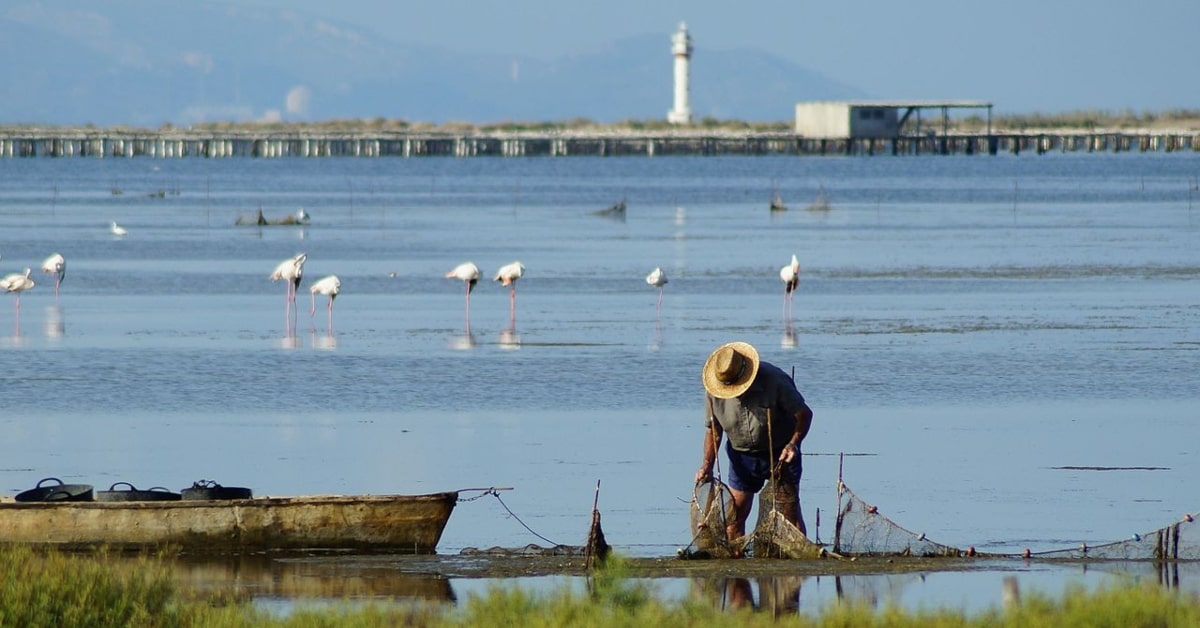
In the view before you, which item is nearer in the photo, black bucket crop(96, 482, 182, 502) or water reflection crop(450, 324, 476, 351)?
black bucket crop(96, 482, 182, 502)

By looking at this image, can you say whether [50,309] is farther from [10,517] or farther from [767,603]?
A: [767,603]

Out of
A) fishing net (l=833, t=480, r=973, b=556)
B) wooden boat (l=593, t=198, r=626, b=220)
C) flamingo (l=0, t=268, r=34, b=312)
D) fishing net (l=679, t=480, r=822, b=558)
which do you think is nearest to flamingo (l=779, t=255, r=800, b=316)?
flamingo (l=0, t=268, r=34, b=312)

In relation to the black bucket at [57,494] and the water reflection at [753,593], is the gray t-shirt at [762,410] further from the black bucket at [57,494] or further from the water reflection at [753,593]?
the black bucket at [57,494]

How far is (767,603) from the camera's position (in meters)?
10.5

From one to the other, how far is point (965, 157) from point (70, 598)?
130 metres

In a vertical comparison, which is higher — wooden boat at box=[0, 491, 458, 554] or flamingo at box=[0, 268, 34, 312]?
flamingo at box=[0, 268, 34, 312]

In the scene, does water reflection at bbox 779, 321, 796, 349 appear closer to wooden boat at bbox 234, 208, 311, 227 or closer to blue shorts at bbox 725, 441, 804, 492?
blue shorts at bbox 725, 441, 804, 492

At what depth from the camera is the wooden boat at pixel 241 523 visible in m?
11.8

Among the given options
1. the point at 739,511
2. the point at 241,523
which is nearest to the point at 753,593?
the point at 739,511

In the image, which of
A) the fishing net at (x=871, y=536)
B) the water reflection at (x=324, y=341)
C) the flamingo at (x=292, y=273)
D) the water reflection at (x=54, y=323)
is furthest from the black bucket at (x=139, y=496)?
the flamingo at (x=292, y=273)

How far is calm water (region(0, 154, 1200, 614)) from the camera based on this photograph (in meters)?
14.4

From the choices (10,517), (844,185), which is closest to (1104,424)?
(10,517)

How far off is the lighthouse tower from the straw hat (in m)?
150

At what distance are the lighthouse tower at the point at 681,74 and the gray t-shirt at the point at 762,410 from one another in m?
150
